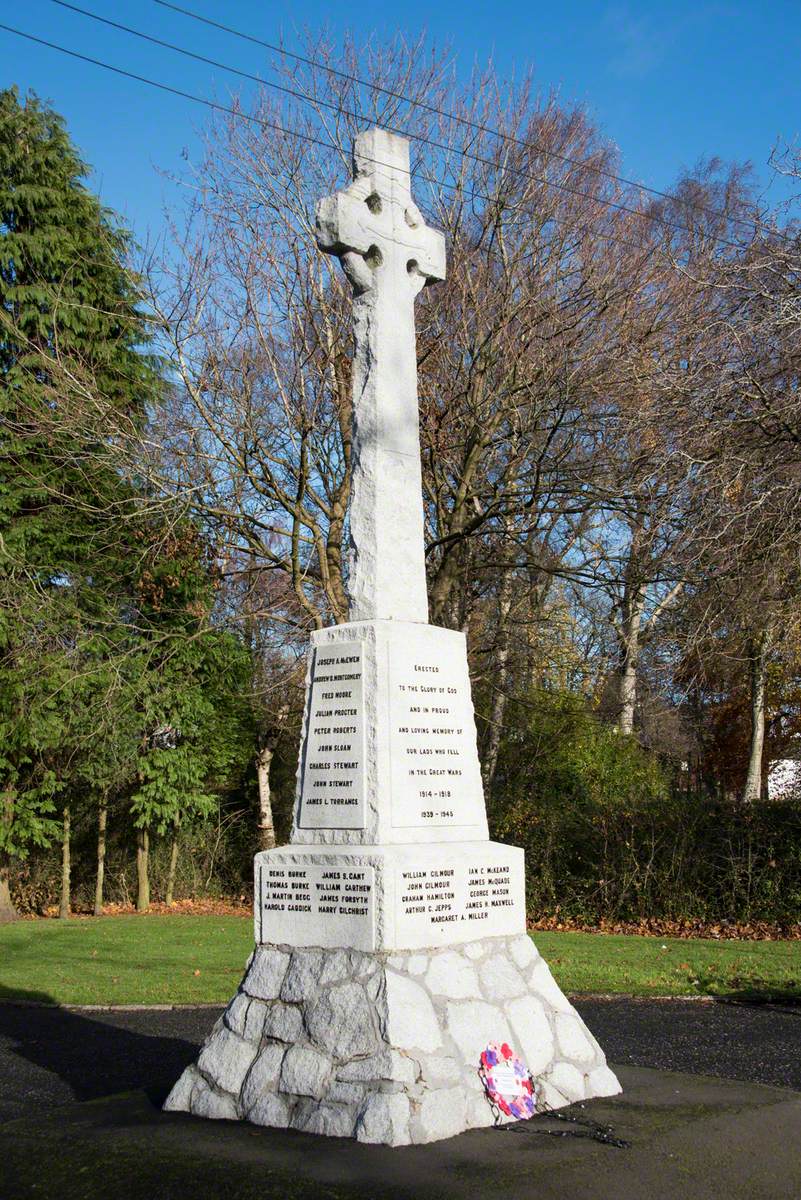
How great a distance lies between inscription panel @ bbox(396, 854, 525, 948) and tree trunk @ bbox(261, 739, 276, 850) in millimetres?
15843

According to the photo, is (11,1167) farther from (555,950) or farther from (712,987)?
(555,950)

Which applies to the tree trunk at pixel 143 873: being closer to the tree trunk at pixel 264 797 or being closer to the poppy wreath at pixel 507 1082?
the tree trunk at pixel 264 797

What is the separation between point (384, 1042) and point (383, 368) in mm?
3425

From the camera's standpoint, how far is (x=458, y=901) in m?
5.61

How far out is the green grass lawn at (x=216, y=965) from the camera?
10602mm

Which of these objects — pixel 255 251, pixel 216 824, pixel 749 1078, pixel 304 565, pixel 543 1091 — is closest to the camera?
pixel 543 1091

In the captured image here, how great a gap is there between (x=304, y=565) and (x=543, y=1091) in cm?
1216

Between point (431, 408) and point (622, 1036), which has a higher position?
point (431, 408)

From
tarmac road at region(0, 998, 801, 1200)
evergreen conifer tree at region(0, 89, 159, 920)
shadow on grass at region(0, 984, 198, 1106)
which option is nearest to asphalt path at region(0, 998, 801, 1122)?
shadow on grass at region(0, 984, 198, 1106)

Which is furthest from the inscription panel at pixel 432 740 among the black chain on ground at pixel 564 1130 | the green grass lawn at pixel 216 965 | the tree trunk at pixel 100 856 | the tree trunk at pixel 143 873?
the tree trunk at pixel 143 873

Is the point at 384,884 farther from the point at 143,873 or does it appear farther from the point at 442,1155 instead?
the point at 143,873

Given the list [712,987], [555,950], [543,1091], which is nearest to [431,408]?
[555,950]

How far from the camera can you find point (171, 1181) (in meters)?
4.54

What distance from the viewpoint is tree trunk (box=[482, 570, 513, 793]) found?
17438mm
